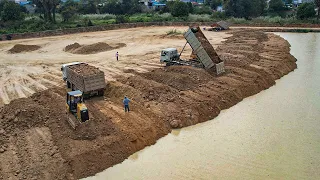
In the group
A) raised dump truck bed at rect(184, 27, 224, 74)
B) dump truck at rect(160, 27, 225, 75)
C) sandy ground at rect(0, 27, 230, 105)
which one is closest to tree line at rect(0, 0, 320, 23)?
sandy ground at rect(0, 27, 230, 105)

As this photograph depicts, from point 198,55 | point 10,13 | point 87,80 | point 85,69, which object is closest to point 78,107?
point 87,80

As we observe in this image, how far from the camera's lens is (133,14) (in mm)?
74438

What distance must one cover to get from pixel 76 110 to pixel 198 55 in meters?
12.3

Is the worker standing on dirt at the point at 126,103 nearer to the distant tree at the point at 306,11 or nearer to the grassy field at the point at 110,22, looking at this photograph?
the grassy field at the point at 110,22

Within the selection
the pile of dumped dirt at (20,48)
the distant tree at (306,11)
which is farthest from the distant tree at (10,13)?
the distant tree at (306,11)

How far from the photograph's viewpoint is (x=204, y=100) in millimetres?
19016

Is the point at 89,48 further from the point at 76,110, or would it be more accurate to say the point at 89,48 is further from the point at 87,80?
the point at 76,110

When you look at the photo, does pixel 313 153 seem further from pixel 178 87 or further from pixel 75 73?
pixel 75 73

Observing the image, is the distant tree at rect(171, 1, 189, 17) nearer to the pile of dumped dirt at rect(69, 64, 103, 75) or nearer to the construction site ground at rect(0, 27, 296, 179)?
the construction site ground at rect(0, 27, 296, 179)

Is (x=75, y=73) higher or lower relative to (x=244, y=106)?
higher

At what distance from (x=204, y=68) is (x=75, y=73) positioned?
34.1 ft

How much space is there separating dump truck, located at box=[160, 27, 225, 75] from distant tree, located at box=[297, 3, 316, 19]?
3865cm

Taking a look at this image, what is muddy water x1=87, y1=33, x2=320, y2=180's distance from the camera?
12.8m

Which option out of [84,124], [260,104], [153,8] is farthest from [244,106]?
[153,8]
